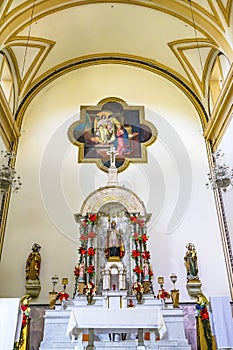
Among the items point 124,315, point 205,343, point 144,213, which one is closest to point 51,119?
point 144,213

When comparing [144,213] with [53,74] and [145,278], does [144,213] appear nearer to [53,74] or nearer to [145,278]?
[145,278]

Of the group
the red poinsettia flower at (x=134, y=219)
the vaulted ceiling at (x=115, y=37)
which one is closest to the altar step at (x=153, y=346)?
the red poinsettia flower at (x=134, y=219)

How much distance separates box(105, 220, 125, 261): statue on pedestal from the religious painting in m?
2.12

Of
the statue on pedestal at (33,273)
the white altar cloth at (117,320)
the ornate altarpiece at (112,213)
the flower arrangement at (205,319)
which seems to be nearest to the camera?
the white altar cloth at (117,320)

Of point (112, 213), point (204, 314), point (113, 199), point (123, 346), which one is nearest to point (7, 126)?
point (113, 199)

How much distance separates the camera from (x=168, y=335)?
666 cm

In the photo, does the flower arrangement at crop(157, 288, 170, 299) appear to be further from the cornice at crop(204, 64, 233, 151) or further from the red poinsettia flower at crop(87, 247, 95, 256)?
the cornice at crop(204, 64, 233, 151)

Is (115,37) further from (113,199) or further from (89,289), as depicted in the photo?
(89,289)

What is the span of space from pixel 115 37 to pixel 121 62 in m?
1.05

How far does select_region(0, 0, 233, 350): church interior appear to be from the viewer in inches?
324

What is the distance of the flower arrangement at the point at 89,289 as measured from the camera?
780cm

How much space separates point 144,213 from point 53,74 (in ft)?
19.1

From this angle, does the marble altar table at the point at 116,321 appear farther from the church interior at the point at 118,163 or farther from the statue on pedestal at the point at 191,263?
the statue on pedestal at the point at 191,263

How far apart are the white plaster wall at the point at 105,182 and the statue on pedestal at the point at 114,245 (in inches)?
36.7
